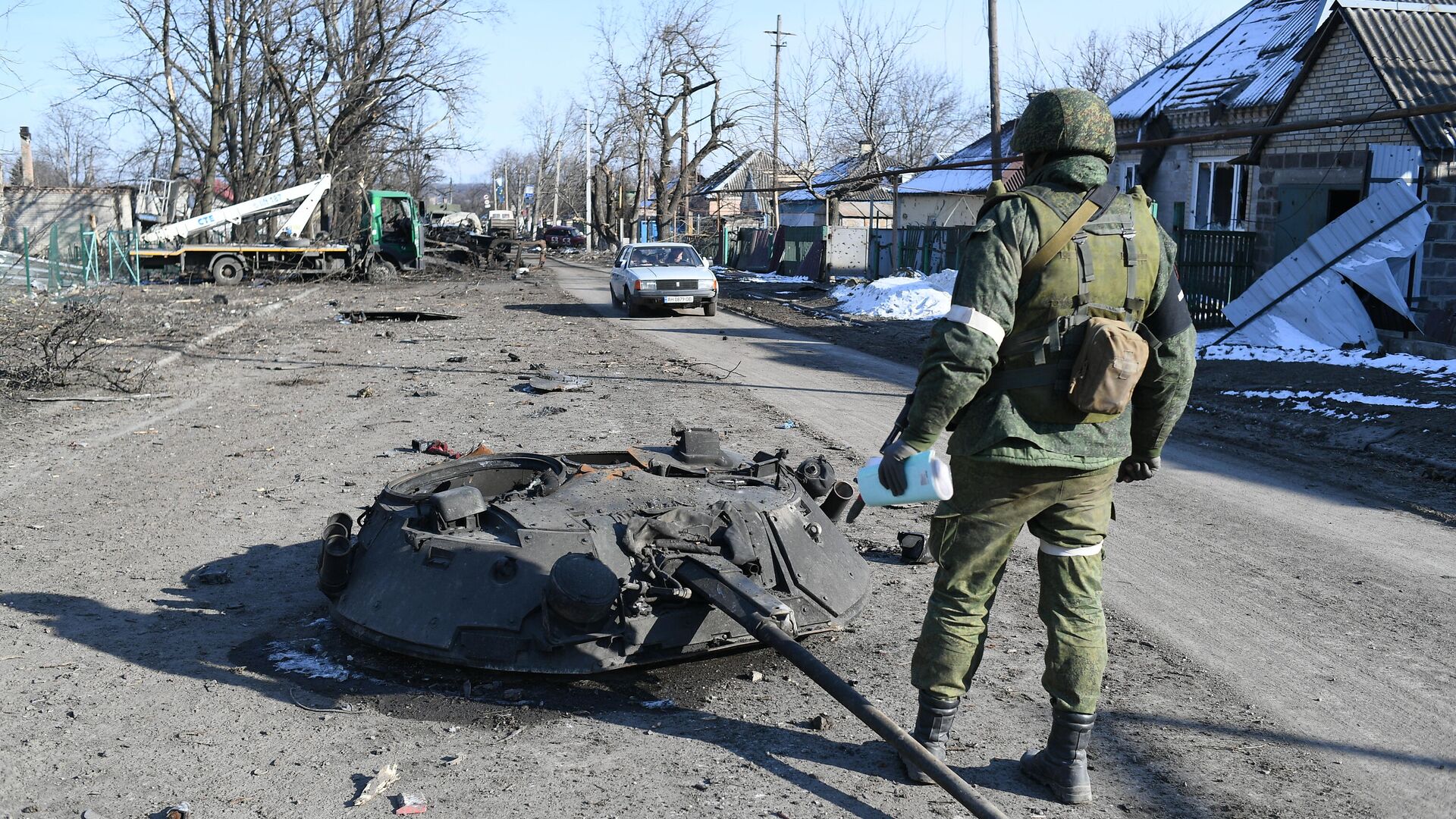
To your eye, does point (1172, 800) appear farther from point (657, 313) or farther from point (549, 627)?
point (657, 313)

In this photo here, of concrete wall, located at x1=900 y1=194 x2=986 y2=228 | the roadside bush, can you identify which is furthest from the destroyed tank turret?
concrete wall, located at x1=900 y1=194 x2=986 y2=228

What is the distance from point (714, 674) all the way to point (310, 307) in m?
22.0

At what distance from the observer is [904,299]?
2369 cm

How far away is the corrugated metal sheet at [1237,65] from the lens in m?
21.3

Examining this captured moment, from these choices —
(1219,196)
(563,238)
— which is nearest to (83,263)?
(1219,196)

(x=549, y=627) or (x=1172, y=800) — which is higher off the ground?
(x=549, y=627)

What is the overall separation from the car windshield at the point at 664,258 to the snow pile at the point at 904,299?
348 centimetres

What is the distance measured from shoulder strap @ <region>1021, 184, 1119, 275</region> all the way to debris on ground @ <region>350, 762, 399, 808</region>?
8.37 feet

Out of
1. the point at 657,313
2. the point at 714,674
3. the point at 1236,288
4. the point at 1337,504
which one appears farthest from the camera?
the point at 657,313

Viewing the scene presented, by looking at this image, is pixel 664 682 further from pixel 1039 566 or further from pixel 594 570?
pixel 1039 566

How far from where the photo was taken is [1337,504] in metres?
7.88

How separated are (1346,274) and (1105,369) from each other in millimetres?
14063

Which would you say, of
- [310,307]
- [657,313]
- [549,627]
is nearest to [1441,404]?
[549,627]

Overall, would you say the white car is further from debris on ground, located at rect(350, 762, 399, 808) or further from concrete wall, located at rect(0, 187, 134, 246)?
concrete wall, located at rect(0, 187, 134, 246)
